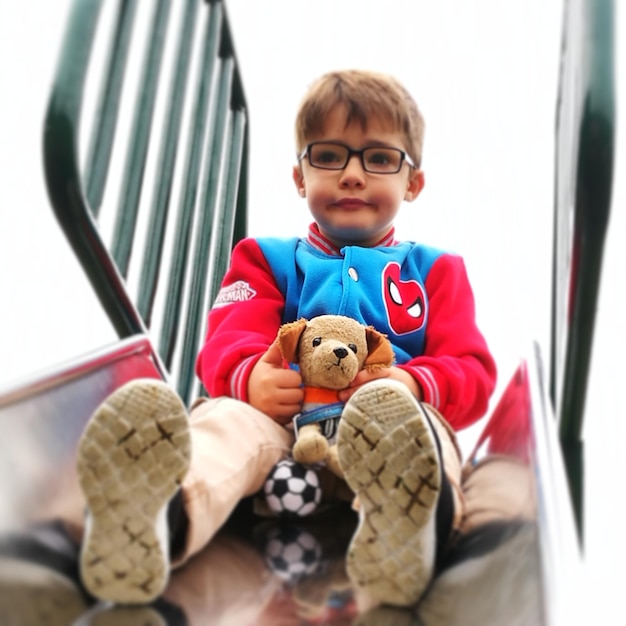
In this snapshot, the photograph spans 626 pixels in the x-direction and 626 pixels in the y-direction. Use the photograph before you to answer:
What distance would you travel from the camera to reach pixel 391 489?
18.6 inches

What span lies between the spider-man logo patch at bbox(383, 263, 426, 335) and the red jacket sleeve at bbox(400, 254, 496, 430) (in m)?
0.02

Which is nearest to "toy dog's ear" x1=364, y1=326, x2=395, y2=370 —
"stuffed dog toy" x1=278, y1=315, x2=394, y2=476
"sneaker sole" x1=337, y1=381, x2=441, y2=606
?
"stuffed dog toy" x1=278, y1=315, x2=394, y2=476

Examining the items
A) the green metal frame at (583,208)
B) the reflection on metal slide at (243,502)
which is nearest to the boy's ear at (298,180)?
the reflection on metal slide at (243,502)

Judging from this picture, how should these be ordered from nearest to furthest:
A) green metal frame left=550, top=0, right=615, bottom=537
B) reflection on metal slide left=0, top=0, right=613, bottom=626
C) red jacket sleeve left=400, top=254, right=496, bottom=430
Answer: reflection on metal slide left=0, top=0, right=613, bottom=626 → green metal frame left=550, top=0, right=615, bottom=537 → red jacket sleeve left=400, top=254, right=496, bottom=430

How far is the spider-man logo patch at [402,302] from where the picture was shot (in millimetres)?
880

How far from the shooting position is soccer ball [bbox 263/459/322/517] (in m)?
0.63

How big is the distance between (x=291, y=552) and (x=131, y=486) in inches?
6.5

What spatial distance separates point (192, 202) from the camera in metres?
1.11

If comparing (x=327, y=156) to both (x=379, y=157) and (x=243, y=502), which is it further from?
(x=243, y=502)

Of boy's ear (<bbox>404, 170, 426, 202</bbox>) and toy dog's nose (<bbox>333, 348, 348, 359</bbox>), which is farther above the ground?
boy's ear (<bbox>404, 170, 426, 202</bbox>)

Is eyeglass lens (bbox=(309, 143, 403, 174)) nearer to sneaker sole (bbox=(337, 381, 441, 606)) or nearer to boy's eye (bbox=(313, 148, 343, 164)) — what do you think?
boy's eye (bbox=(313, 148, 343, 164))

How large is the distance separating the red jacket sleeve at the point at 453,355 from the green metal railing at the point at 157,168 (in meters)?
0.35

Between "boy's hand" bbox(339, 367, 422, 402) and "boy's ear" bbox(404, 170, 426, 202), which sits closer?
"boy's hand" bbox(339, 367, 422, 402)

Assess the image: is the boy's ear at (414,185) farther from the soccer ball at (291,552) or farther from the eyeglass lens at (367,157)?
the soccer ball at (291,552)
